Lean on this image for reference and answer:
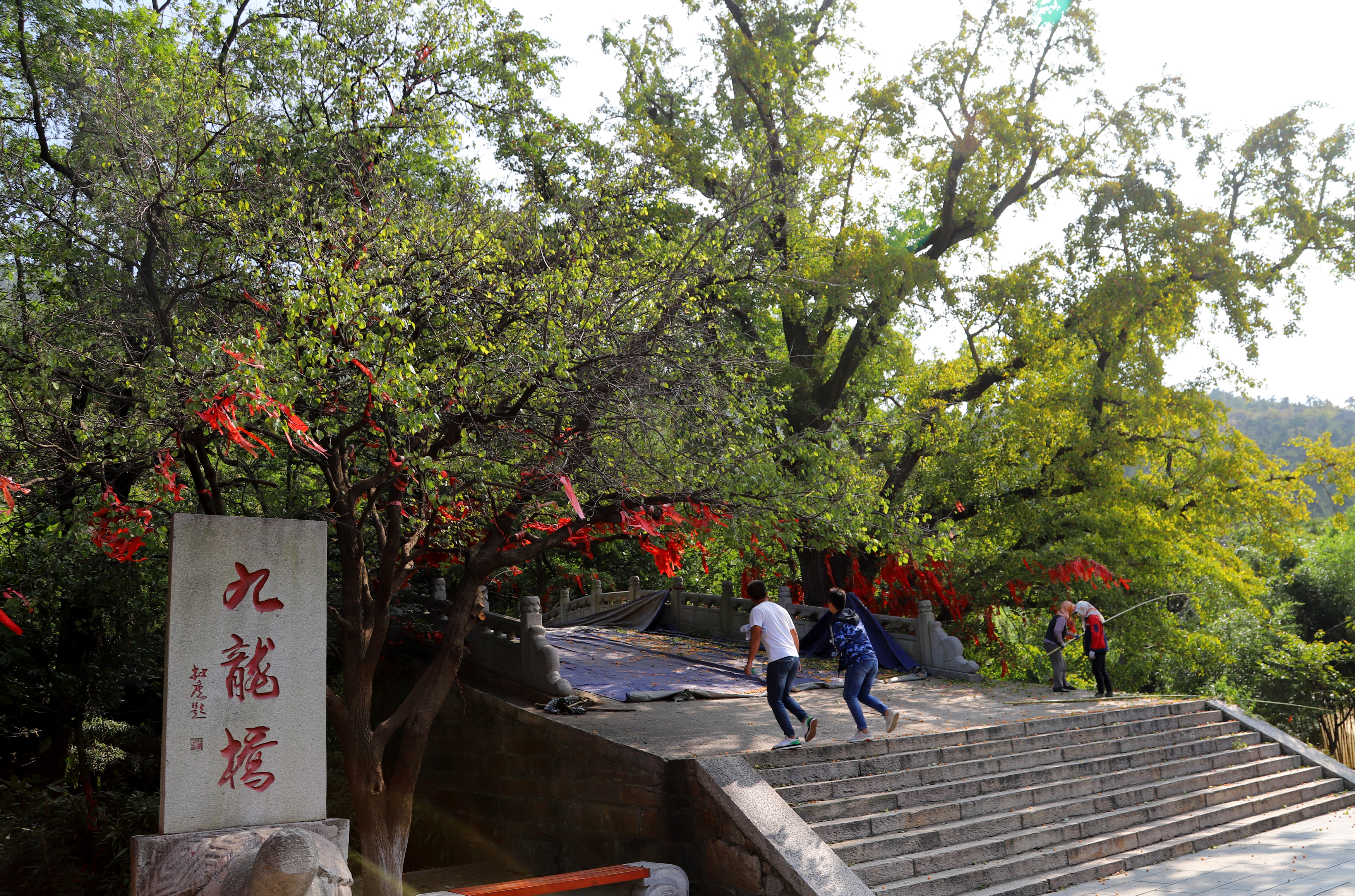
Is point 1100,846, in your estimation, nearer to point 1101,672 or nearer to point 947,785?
point 947,785

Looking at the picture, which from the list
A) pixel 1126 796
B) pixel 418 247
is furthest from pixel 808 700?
pixel 418 247

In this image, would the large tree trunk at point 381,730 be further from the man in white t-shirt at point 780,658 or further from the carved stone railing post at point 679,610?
the carved stone railing post at point 679,610

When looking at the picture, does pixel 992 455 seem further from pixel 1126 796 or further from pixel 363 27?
pixel 363 27

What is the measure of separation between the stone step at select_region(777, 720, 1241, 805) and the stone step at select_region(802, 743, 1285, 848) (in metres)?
0.25

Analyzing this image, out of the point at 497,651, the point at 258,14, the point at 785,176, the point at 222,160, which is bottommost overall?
the point at 497,651

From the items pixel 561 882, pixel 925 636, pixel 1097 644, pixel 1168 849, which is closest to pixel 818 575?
pixel 925 636

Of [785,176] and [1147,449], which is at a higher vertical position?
[785,176]

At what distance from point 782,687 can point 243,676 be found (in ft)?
13.4

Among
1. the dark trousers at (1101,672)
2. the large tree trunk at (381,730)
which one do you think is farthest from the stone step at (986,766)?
the large tree trunk at (381,730)

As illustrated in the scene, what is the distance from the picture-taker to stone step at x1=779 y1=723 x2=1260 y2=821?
24.0 ft

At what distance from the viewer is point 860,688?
311 inches

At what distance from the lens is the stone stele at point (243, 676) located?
4.98 metres

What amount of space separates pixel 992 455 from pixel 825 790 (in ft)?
28.8

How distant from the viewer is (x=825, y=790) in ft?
24.3
